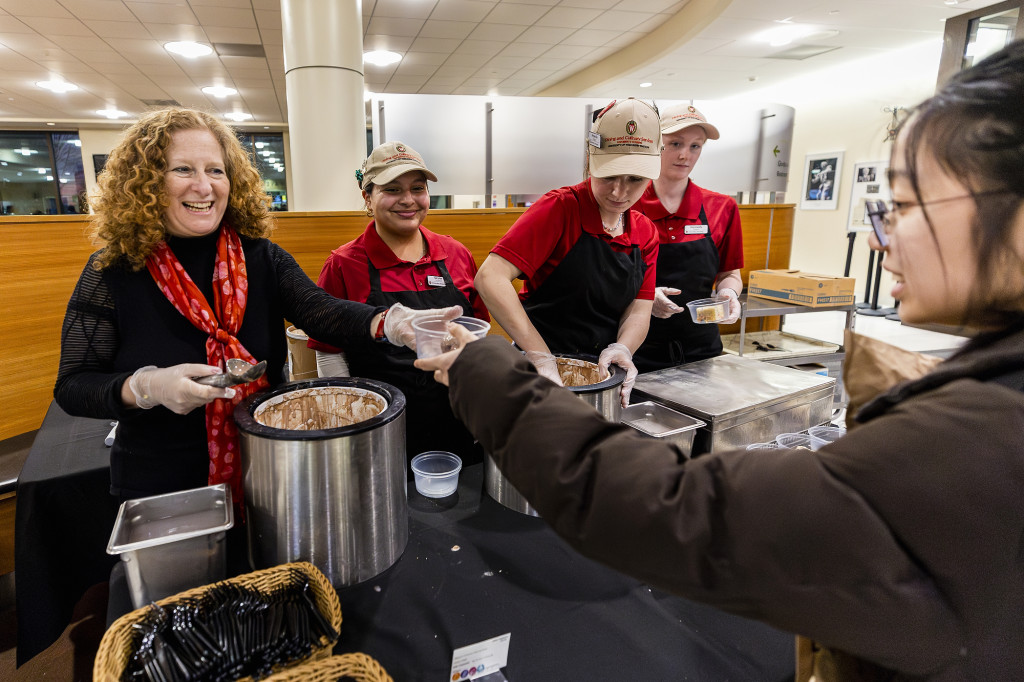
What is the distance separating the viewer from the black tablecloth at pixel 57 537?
1653mm

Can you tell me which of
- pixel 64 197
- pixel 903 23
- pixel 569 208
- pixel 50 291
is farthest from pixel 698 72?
pixel 64 197

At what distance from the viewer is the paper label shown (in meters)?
0.77

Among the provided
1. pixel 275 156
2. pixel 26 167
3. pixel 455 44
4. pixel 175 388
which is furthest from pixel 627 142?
pixel 26 167

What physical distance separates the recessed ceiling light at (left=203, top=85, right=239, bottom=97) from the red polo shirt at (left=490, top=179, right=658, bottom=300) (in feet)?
29.8

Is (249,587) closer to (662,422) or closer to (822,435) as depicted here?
(662,422)

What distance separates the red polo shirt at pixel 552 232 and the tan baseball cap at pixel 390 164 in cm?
48

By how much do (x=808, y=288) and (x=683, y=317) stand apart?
2261 millimetres

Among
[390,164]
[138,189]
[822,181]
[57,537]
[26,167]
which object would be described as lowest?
[57,537]

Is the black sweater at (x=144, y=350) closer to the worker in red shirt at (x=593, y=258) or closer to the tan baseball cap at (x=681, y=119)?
the worker in red shirt at (x=593, y=258)

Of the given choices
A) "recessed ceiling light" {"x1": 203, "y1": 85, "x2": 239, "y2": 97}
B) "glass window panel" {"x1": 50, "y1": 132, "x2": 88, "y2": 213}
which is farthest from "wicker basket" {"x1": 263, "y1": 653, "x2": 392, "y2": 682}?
Result: "glass window panel" {"x1": 50, "y1": 132, "x2": 88, "y2": 213}

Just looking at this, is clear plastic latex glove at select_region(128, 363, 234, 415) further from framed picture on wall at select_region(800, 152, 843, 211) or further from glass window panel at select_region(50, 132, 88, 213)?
glass window panel at select_region(50, 132, 88, 213)

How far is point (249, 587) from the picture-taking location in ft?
2.71

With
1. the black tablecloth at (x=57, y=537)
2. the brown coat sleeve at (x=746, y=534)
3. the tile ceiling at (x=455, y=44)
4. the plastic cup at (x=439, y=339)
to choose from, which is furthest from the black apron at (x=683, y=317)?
the tile ceiling at (x=455, y=44)

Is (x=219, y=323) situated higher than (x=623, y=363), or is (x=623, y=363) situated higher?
(x=219, y=323)
